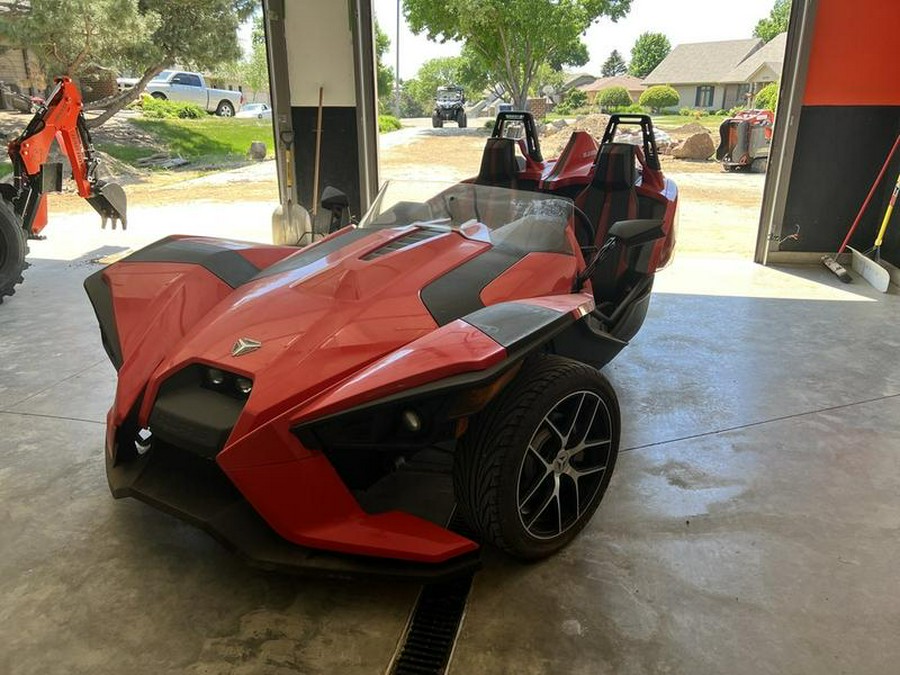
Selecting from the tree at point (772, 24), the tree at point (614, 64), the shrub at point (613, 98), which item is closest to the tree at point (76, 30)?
the shrub at point (613, 98)

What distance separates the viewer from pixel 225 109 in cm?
2048

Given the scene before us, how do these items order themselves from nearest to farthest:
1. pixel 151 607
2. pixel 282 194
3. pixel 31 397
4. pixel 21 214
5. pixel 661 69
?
pixel 151 607
pixel 31 397
pixel 21 214
pixel 282 194
pixel 661 69

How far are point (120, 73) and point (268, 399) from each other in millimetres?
14574

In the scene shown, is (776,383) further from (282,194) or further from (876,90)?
(282,194)

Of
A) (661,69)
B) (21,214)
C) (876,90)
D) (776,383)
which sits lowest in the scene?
(776,383)

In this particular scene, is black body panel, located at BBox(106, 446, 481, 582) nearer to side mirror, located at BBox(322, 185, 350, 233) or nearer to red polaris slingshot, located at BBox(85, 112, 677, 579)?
red polaris slingshot, located at BBox(85, 112, 677, 579)

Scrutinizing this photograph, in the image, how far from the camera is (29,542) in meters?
2.04

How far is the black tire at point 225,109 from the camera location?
66.6ft

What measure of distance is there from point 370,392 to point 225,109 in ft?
70.0

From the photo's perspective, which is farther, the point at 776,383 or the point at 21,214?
the point at 21,214

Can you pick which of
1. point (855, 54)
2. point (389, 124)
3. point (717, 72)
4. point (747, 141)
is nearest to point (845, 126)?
point (855, 54)

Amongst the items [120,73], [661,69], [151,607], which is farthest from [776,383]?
[661,69]

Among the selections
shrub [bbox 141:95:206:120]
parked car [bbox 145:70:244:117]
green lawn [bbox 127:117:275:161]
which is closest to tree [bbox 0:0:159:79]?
green lawn [bbox 127:117:275:161]

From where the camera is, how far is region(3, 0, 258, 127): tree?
11547 mm
